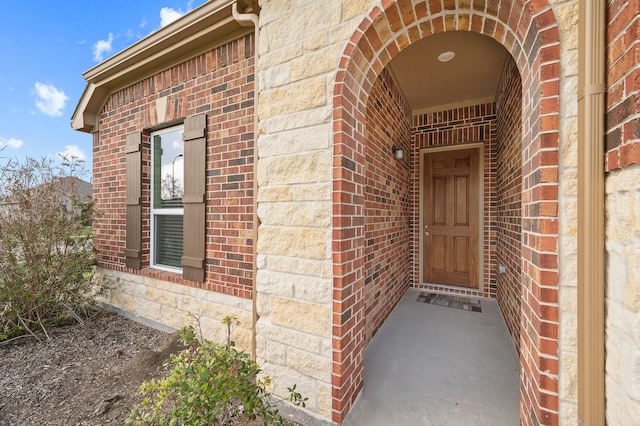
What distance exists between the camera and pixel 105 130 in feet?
11.9

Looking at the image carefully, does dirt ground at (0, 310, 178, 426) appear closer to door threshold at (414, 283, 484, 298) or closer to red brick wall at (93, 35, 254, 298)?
red brick wall at (93, 35, 254, 298)

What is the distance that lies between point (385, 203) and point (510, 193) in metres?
1.26

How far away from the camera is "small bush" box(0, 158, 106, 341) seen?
3035mm

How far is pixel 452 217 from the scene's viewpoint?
13.5 feet

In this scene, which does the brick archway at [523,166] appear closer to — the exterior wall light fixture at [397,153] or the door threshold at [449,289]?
the exterior wall light fixture at [397,153]

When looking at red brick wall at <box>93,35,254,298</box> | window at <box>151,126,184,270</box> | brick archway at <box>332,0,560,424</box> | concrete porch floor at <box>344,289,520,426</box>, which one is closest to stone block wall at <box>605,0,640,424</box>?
brick archway at <box>332,0,560,424</box>

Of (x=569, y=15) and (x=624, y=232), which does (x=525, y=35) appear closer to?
(x=569, y=15)

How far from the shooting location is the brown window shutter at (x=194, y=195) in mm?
2619

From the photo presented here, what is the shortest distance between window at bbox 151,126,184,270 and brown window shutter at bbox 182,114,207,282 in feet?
1.24

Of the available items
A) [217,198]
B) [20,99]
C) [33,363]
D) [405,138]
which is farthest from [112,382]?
[20,99]

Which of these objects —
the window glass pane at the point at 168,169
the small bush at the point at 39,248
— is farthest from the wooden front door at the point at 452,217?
the small bush at the point at 39,248

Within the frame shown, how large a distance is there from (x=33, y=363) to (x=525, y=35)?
4.63m

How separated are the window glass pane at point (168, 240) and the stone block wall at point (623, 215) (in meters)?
3.43

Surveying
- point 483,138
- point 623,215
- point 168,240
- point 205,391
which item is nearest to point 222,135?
point 168,240
